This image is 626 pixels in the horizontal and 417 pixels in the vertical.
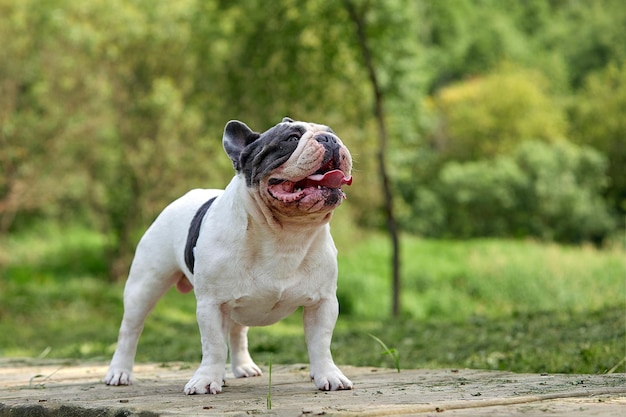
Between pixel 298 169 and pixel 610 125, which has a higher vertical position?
pixel 610 125

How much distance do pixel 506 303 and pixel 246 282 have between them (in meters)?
15.4

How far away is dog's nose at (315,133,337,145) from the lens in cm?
446

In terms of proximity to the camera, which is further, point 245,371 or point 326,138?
point 245,371

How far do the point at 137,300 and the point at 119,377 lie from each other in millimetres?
470

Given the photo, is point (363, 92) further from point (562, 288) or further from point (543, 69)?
point (543, 69)

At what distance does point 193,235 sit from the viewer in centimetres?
510

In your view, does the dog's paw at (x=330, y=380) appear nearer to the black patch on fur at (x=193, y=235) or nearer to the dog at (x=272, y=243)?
the dog at (x=272, y=243)

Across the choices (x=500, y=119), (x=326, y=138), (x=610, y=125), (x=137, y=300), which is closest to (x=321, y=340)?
(x=326, y=138)

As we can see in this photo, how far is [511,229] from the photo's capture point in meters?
31.2

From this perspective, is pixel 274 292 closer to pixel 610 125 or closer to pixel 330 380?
pixel 330 380

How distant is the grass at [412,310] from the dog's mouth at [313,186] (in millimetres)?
2592

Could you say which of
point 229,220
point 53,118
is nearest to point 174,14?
point 53,118

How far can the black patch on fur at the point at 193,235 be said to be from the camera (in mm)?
5055

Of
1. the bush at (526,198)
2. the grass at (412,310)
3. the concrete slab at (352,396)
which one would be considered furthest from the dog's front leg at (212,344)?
the bush at (526,198)
